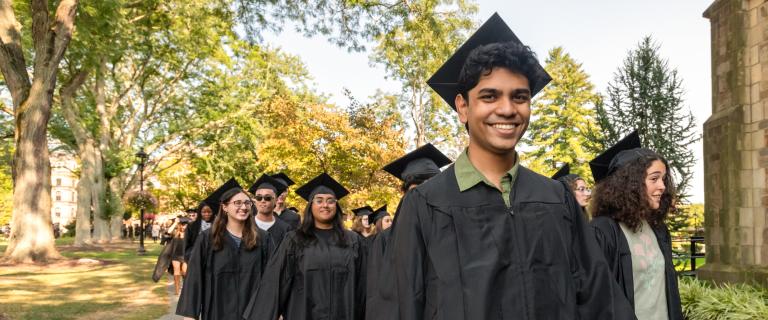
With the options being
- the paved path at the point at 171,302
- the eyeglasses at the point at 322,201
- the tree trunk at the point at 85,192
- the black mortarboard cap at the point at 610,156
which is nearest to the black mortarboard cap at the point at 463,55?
the black mortarboard cap at the point at 610,156

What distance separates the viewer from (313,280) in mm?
5289

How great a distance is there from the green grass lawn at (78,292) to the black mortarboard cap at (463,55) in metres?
8.50

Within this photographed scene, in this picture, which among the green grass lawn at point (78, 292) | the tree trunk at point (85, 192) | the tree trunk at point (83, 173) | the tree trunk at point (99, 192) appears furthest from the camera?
the tree trunk at point (99, 192)

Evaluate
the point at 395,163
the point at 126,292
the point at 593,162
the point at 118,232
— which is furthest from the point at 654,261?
the point at 118,232

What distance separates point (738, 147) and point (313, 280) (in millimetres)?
7424

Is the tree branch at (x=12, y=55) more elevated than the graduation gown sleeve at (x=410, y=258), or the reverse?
the tree branch at (x=12, y=55)

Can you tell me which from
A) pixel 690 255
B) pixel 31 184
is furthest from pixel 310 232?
pixel 31 184

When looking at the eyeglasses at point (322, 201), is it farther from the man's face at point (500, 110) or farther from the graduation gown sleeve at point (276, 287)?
the man's face at point (500, 110)

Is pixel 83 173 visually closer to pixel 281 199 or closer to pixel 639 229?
pixel 281 199

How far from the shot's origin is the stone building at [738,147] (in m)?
9.20

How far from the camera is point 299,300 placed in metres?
5.25

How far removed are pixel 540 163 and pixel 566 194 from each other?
44.9 m

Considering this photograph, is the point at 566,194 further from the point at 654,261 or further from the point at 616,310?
the point at 654,261

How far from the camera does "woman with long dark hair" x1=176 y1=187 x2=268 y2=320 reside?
5.92 meters
